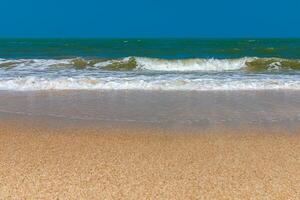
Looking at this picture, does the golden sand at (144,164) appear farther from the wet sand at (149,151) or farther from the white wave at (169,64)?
the white wave at (169,64)

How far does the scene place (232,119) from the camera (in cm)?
634

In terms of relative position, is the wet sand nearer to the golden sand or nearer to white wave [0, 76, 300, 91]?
the golden sand

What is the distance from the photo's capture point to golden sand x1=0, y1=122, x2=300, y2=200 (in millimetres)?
3457

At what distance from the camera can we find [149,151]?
15.0ft

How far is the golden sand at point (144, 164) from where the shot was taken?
3.46 metres

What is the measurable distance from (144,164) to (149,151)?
18.7 inches

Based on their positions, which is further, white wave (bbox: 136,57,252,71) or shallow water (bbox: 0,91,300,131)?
white wave (bbox: 136,57,252,71)

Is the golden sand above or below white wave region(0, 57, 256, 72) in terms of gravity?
above

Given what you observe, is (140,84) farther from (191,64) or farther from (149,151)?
(191,64)

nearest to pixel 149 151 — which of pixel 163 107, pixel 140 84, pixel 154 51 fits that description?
pixel 163 107

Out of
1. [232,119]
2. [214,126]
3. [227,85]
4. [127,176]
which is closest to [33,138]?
[127,176]

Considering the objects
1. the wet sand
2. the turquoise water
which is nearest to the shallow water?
the wet sand

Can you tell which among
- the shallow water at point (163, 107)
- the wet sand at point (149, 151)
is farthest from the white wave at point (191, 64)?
the wet sand at point (149, 151)

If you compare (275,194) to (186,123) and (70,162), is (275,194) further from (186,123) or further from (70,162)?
(186,123)
